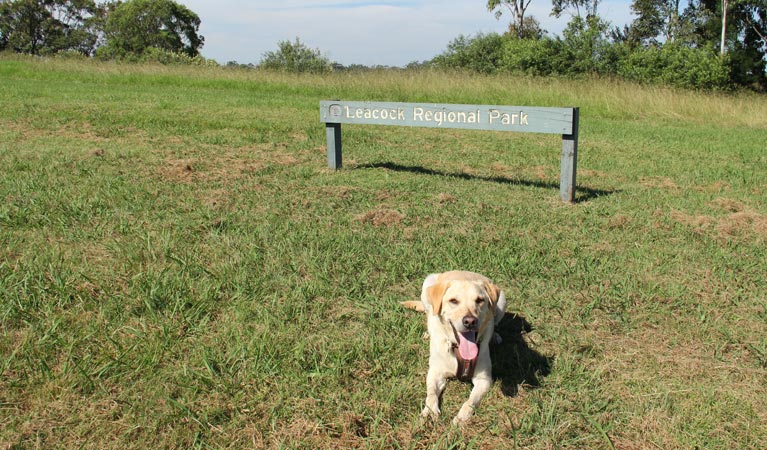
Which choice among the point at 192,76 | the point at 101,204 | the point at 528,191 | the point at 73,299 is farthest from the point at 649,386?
the point at 192,76

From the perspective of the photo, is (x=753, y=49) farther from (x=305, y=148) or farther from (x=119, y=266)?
(x=119, y=266)

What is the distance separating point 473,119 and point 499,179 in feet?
3.25

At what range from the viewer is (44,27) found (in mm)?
51438

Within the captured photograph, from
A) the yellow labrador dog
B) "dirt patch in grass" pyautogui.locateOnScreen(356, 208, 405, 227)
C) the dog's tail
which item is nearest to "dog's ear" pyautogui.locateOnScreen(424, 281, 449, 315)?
the yellow labrador dog

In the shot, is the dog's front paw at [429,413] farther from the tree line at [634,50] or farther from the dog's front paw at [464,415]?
the tree line at [634,50]

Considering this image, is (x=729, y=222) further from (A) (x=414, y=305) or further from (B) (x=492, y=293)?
(B) (x=492, y=293)

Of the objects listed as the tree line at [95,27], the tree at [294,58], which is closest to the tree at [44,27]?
the tree line at [95,27]

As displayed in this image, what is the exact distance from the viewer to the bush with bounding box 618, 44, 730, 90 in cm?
2344

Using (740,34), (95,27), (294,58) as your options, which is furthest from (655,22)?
(95,27)

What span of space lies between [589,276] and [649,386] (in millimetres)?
1191

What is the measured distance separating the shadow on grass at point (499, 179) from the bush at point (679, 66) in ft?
63.4

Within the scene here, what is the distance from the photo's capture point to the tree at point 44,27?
49.1 m

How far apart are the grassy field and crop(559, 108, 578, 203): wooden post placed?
0.57 ft

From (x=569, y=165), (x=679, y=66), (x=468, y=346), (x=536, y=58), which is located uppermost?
(x=536, y=58)
